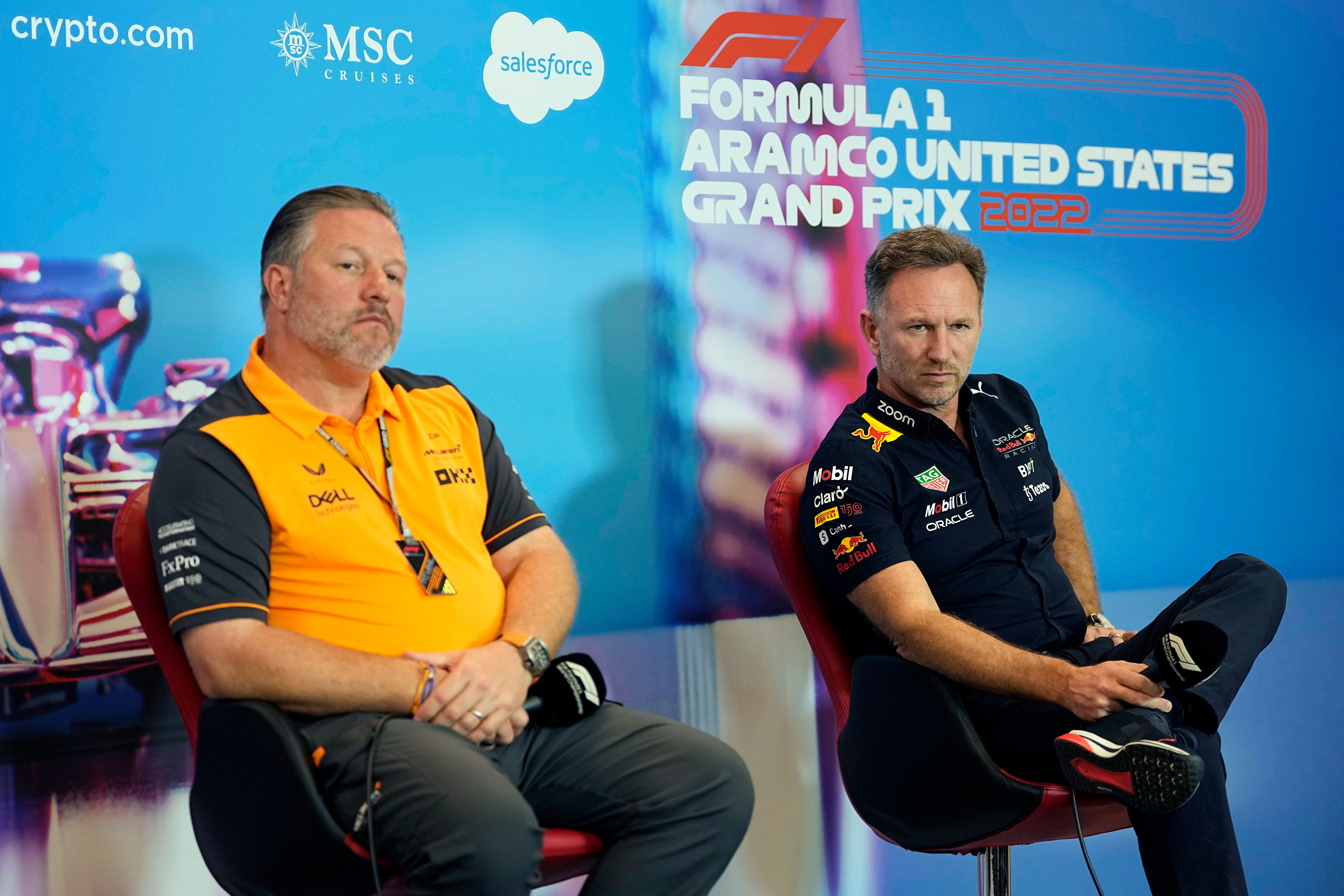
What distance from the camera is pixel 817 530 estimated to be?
1990mm

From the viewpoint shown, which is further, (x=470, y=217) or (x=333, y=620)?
(x=470, y=217)

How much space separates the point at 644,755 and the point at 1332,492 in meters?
3.64

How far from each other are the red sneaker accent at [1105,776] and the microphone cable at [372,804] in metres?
0.99

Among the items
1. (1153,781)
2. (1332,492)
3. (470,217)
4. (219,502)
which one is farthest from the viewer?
(1332,492)

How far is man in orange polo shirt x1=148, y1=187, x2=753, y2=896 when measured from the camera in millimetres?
1599

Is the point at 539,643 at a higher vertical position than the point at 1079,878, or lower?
higher

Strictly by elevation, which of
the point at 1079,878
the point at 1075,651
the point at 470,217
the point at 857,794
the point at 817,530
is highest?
the point at 470,217

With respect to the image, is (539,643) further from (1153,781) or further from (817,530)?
(1153,781)

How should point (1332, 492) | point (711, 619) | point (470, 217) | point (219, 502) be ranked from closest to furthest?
point (219, 502) < point (470, 217) < point (711, 619) < point (1332, 492)

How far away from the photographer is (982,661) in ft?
6.03

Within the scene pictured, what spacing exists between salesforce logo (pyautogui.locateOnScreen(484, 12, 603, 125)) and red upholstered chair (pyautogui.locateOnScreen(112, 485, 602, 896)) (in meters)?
2.25

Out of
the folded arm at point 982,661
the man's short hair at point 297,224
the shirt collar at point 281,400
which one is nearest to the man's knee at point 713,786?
the folded arm at point 982,661

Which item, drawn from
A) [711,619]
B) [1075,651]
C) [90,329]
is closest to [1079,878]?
[1075,651]

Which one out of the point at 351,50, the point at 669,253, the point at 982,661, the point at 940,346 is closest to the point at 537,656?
the point at 982,661
